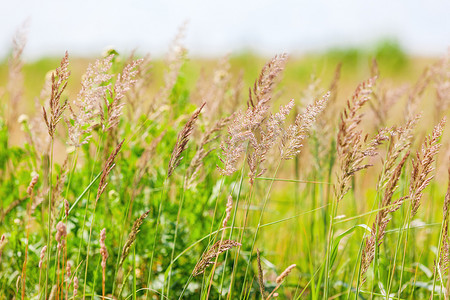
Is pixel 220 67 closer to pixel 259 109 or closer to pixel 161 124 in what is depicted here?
pixel 161 124

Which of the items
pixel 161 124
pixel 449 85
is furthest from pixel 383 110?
pixel 161 124

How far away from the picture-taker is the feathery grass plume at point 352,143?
0.88 metres

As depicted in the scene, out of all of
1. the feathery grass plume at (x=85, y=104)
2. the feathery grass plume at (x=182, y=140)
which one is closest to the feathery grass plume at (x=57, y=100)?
the feathery grass plume at (x=85, y=104)

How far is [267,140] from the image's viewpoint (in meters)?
0.95

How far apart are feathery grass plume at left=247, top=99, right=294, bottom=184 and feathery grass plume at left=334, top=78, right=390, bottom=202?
120 millimetres

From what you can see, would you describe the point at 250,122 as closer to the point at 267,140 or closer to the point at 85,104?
the point at 267,140

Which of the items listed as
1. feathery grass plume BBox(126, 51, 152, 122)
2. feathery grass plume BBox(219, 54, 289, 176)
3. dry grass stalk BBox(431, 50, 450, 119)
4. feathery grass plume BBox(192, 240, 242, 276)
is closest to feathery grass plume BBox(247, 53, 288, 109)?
feathery grass plume BBox(219, 54, 289, 176)

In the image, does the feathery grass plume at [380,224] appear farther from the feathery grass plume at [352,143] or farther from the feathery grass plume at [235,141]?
the feathery grass plume at [235,141]

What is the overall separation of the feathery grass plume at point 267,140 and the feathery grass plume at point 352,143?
12 centimetres

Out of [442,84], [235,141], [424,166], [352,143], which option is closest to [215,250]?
[235,141]

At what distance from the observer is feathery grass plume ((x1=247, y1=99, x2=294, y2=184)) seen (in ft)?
3.09

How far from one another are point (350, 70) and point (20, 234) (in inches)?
532

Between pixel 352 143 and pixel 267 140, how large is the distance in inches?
6.6

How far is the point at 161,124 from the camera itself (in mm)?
1702
